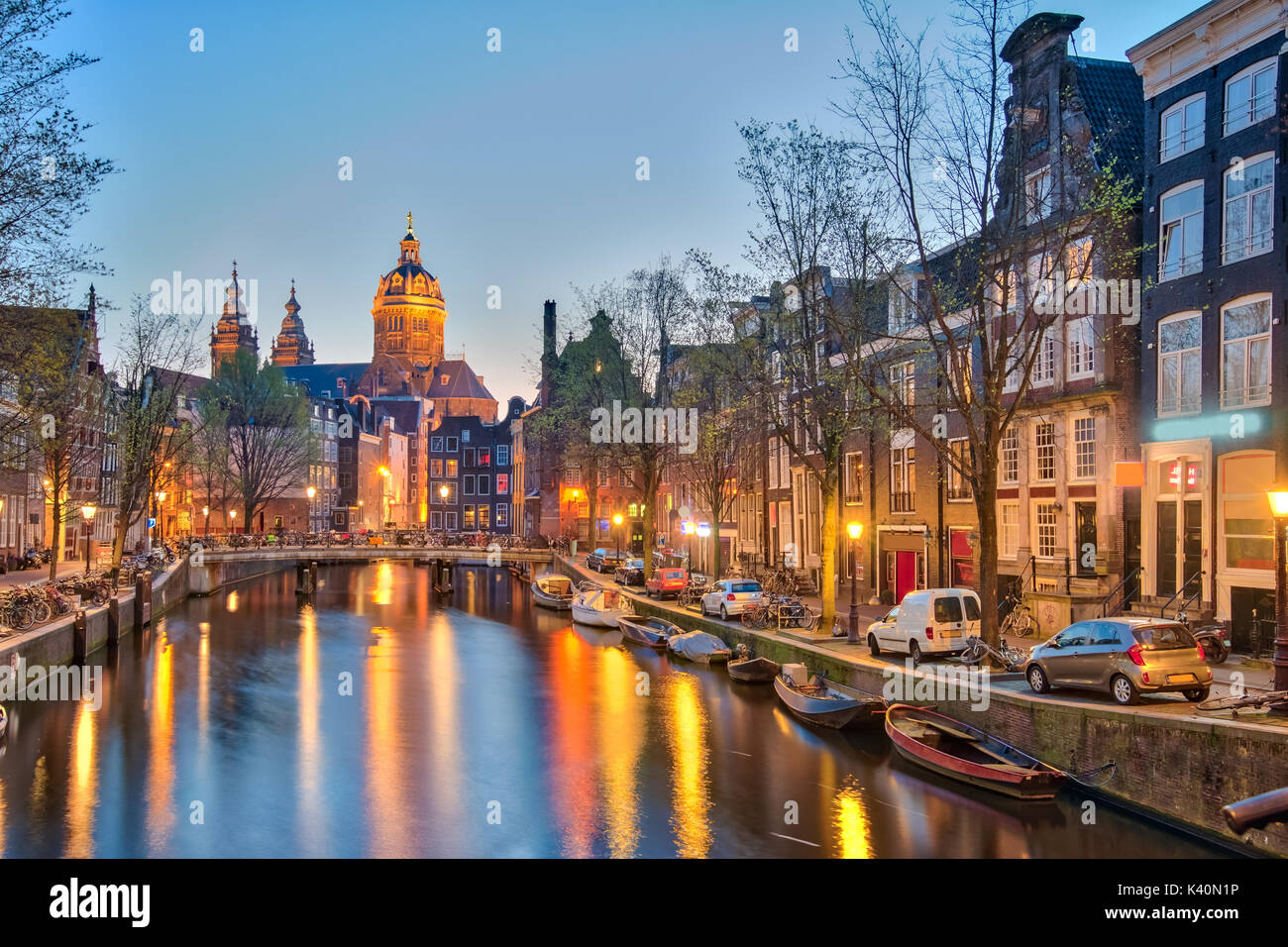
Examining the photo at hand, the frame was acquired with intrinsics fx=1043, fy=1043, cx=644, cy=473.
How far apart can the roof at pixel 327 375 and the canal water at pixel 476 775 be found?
140 m

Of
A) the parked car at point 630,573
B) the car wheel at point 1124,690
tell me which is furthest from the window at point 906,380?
the car wheel at point 1124,690

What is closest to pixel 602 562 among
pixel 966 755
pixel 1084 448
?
pixel 1084 448

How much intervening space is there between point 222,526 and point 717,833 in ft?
315

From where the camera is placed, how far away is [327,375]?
181375mm

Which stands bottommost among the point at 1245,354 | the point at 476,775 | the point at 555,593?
the point at 476,775

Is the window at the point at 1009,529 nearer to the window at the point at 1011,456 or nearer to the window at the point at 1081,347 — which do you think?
the window at the point at 1011,456

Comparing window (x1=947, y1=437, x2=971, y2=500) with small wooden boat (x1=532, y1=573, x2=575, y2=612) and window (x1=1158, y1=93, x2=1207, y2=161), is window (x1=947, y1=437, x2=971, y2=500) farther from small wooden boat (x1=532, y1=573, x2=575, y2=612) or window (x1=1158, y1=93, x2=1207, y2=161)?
small wooden boat (x1=532, y1=573, x2=575, y2=612)

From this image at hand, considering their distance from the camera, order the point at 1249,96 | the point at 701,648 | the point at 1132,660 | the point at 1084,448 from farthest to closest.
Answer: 1. the point at 701,648
2. the point at 1084,448
3. the point at 1249,96
4. the point at 1132,660

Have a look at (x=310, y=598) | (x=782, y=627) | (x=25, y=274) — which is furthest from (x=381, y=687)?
(x=310, y=598)

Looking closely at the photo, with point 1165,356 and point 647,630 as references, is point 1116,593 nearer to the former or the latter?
point 1165,356

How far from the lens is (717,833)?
1967 cm

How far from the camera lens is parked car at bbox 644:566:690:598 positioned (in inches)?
2072

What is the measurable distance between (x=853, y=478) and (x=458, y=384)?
14817 cm

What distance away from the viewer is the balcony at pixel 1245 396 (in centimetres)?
2545
